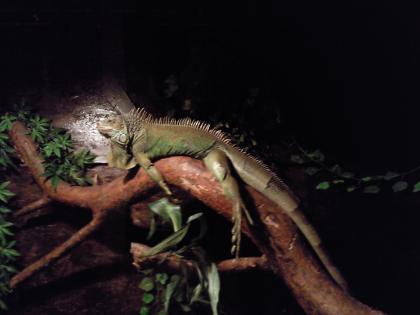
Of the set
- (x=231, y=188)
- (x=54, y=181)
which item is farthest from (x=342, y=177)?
(x=54, y=181)

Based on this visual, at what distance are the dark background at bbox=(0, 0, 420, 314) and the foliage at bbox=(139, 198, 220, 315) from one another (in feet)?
2.70

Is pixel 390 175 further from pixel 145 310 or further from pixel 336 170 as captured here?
pixel 145 310

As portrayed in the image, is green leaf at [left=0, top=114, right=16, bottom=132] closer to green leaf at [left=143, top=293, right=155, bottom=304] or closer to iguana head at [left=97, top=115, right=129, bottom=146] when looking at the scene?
iguana head at [left=97, top=115, right=129, bottom=146]

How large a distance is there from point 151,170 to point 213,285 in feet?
2.37

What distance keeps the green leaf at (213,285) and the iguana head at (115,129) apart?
35.3 inches

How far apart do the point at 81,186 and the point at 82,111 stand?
1.72 ft

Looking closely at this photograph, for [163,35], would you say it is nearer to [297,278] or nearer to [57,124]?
[57,124]

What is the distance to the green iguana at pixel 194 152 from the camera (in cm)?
222

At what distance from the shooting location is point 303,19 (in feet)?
7.73

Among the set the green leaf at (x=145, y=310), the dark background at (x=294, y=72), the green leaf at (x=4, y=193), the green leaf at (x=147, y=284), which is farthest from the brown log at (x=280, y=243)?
the green leaf at (x=4, y=193)

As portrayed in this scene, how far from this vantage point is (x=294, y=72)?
→ 258cm

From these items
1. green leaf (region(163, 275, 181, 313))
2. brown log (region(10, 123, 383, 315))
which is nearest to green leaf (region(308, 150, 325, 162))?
brown log (region(10, 123, 383, 315))

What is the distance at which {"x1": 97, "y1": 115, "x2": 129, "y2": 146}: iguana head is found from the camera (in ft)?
7.69

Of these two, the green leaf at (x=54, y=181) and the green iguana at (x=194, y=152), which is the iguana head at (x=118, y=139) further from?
the green leaf at (x=54, y=181)
